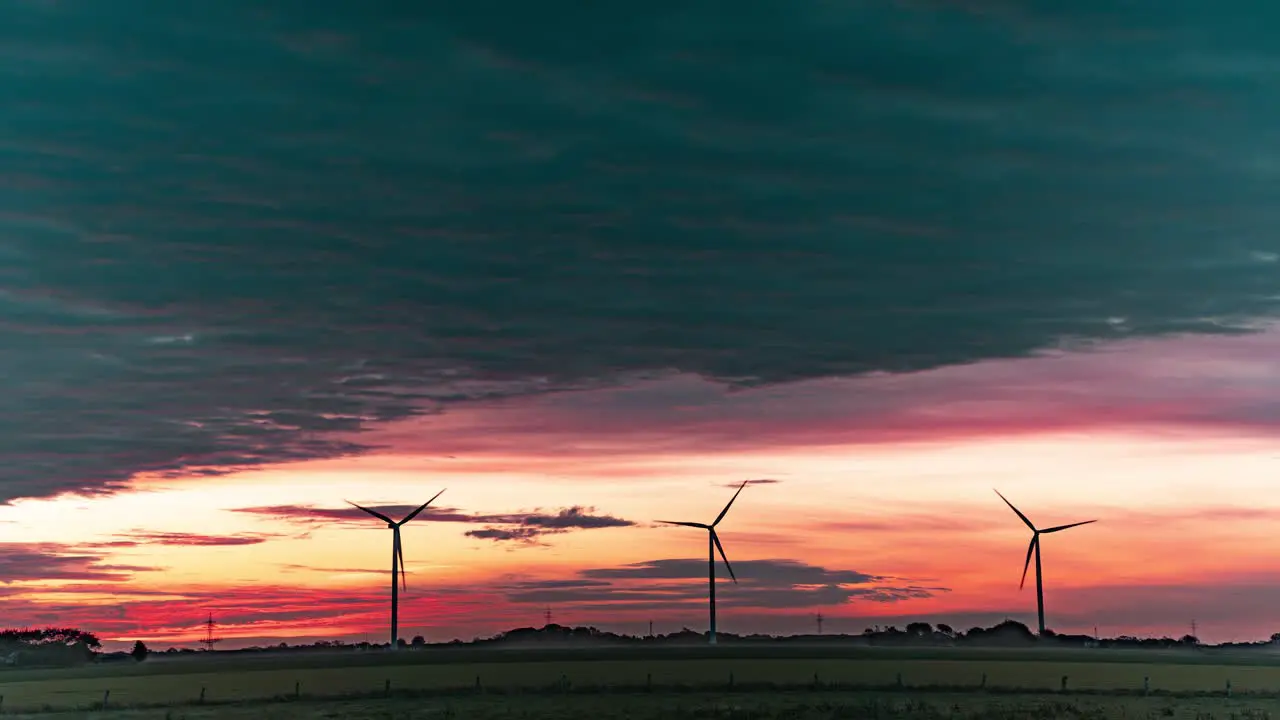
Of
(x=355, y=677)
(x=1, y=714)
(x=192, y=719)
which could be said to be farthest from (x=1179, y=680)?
(x=1, y=714)

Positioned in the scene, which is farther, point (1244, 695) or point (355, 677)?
point (355, 677)

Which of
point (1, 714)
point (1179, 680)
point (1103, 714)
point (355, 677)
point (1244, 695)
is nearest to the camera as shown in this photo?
point (1103, 714)

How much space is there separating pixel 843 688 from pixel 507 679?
177 ft

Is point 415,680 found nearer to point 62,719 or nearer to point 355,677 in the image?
point 355,677

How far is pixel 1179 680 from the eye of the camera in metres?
184

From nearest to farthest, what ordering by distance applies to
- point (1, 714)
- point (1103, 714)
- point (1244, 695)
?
point (1103, 714)
point (1, 714)
point (1244, 695)

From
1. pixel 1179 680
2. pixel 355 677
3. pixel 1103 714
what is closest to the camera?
pixel 1103 714

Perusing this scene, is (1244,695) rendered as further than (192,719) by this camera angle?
Yes

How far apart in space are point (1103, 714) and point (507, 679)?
89440 millimetres

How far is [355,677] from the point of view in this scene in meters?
199

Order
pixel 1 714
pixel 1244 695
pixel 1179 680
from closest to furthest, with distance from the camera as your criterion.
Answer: pixel 1 714
pixel 1244 695
pixel 1179 680

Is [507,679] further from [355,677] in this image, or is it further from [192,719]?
[192,719]

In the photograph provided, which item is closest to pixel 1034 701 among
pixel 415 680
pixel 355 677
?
pixel 415 680

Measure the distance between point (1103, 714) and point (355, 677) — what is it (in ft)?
385
